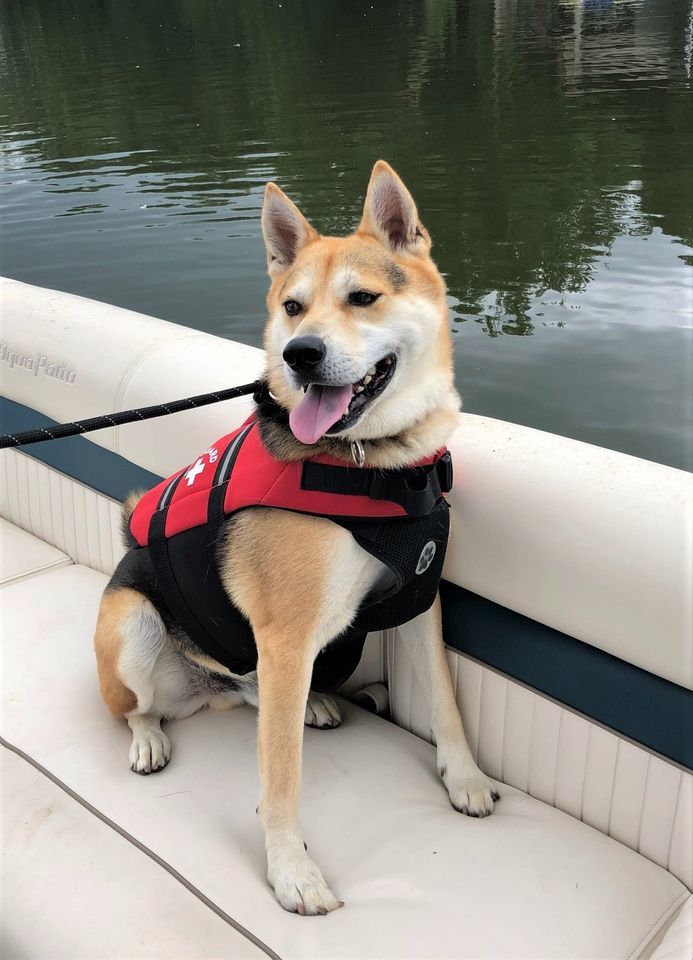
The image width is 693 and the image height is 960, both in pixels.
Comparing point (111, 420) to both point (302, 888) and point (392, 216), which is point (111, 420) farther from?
point (302, 888)

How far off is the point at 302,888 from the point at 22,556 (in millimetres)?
1985

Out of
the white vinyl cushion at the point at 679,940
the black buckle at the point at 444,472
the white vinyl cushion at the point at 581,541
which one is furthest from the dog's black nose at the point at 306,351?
the white vinyl cushion at the point at 679,940

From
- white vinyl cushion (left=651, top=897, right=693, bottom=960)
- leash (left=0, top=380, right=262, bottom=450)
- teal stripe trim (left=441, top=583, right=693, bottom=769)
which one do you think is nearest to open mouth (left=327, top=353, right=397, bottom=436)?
leash (left=0, top=380, right=262, bottom=450)

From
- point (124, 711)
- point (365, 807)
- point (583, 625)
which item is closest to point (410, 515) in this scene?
point (583, 625)

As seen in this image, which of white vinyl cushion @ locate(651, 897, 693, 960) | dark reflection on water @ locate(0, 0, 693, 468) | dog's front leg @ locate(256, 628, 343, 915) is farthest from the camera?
dark reflection on water @ locate(0, 0, 693, 468)

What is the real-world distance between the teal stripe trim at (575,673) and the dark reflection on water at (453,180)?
3094mm

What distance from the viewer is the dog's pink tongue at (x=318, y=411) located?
1763 millimetres

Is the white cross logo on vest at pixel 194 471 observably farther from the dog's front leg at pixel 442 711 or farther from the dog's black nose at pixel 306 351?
the dog's front leg at pixel 442 711

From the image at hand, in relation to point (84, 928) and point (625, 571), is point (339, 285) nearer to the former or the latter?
point (625, 571)

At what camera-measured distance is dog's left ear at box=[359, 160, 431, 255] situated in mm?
1942

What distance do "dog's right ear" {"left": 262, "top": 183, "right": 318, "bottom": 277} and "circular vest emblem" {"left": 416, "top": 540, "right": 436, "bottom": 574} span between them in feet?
2.77

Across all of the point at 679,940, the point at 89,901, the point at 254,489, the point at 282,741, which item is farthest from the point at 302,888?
the point at 254,489

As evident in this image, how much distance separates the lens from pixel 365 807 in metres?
1.93

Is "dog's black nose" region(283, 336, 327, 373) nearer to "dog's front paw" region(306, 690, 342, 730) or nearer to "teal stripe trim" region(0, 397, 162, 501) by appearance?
"dog's front paw" region(306, 690, 342, 730)
